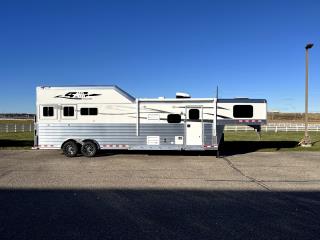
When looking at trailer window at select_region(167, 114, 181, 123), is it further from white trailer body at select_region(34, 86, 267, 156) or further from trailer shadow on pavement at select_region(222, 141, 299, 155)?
trailer shadow on pavement at select_region(222, 141, 299, 155)

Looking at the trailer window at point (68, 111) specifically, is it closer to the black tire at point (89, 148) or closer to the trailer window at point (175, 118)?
the black tire at point (89, 148)

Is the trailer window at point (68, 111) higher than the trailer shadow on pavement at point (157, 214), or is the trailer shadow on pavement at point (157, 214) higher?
the trailer window at point (68, 111)

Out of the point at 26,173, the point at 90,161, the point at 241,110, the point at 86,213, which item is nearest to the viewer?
the point at 86,213

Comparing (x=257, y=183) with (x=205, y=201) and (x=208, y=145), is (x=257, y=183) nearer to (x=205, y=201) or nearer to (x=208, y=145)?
(x=205, y=201)

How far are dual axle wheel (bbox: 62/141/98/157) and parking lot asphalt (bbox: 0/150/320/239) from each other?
1929 mm

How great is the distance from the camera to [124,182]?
9.52m

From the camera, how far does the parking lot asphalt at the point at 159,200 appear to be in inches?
217

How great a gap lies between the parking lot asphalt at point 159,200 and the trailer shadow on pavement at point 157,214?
2 centimetres

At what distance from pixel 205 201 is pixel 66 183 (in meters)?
4.02

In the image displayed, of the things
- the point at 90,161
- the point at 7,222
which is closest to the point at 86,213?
the point at 7,222

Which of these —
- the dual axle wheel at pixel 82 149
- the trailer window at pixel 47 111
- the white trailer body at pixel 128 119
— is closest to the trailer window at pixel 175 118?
the white trailer body at pixel 128 119

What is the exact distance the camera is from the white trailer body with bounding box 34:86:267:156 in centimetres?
1486

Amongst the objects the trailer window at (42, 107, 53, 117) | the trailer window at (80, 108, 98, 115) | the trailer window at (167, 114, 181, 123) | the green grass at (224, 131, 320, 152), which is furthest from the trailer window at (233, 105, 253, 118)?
the trailer window at (42, 107, 53, 117)

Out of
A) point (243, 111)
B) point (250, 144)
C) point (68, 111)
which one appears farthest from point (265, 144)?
point (68, 111)
